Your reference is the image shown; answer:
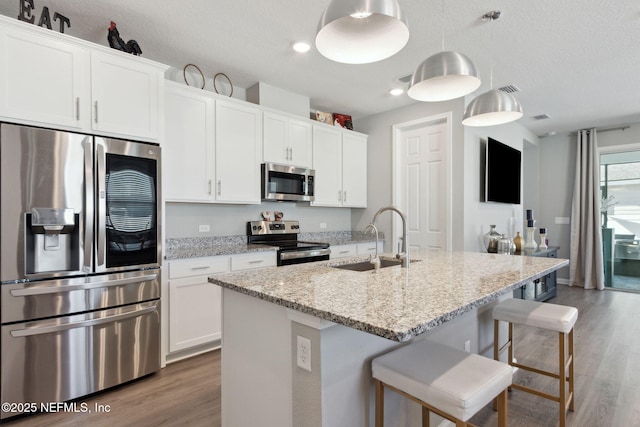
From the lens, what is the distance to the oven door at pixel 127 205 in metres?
2.31

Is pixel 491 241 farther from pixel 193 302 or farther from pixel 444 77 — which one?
pixel 193 302

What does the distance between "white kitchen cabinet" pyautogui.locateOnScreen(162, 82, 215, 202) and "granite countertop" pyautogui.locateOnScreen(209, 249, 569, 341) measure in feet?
5.26

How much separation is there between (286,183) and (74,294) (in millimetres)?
2248

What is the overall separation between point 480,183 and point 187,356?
12.6 feet

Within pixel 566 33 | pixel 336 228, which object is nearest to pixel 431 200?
pixel 336 228

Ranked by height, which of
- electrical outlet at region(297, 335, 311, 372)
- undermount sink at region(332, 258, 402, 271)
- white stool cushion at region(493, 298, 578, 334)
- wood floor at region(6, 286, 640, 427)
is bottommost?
wood floor at region(6, 286, 640, 427)

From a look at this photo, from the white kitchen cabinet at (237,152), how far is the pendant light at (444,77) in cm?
199

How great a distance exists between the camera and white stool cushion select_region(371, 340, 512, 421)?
1.11m

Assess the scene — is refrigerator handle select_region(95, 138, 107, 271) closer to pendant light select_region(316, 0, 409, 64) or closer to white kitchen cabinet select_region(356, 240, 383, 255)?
pendant light select_region(316, 0, 409, 64)

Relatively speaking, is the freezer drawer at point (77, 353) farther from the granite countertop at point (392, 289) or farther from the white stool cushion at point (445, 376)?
the white stool cushion at point (445, 376)

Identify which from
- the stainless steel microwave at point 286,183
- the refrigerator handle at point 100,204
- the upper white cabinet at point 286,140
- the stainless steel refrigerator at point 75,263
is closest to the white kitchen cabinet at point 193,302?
the stainless steel refrigerator at point 75,263

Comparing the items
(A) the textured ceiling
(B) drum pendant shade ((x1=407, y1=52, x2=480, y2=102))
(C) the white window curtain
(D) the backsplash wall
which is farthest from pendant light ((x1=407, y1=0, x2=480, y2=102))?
(C) the white window curtain

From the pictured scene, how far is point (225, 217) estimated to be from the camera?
146 inches

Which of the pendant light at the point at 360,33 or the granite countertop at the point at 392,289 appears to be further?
the pendant light at the point at 360,33
